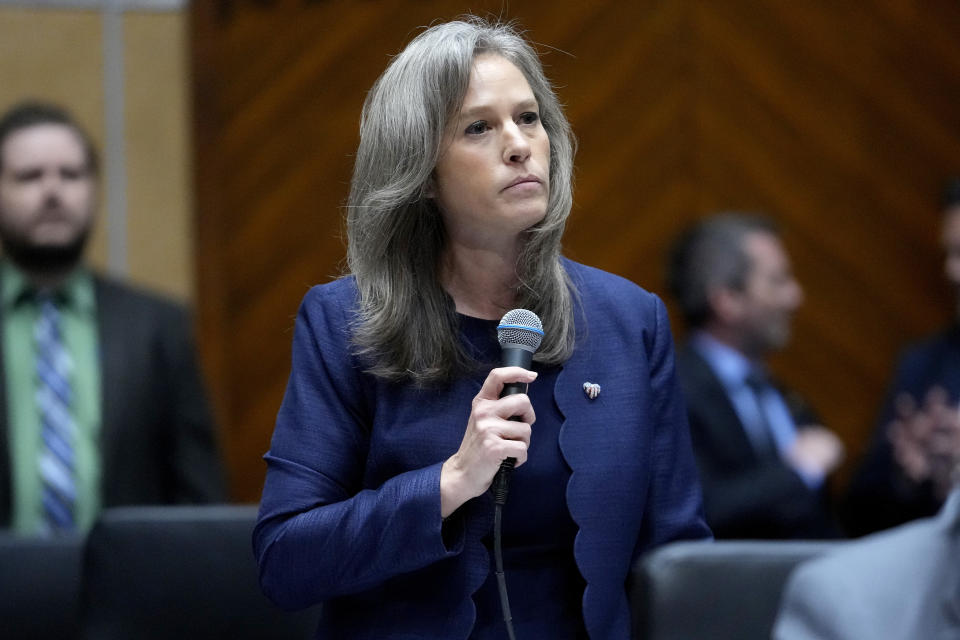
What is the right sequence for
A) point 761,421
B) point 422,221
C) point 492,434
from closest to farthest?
point 492,434
point 422,221
point 761,421

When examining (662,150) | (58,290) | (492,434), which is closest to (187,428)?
(58,290)

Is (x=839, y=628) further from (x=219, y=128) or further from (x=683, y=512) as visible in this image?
(x=219, y=128)

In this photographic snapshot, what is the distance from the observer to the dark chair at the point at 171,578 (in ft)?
7.79

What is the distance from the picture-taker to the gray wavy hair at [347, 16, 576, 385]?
2.04 metres

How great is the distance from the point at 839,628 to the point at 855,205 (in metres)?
4.31

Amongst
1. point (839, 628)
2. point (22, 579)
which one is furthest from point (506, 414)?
point (22, 579)

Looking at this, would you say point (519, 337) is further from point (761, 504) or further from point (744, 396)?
point (744, 396)

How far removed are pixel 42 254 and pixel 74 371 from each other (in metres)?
0.34

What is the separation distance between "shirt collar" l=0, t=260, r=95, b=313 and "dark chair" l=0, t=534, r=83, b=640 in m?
1.21

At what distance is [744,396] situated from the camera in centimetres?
389

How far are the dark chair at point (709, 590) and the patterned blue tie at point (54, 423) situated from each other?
196 centimetres

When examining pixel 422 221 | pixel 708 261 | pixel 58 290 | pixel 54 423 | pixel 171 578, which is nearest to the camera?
pixel 422 221

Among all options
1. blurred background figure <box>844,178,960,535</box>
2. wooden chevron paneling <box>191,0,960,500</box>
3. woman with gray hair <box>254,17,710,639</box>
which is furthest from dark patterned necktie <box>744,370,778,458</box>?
woman with gray hair <box>254,17,710,639</box>

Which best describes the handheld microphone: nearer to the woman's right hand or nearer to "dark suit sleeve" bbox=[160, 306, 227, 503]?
the woman's right hand
